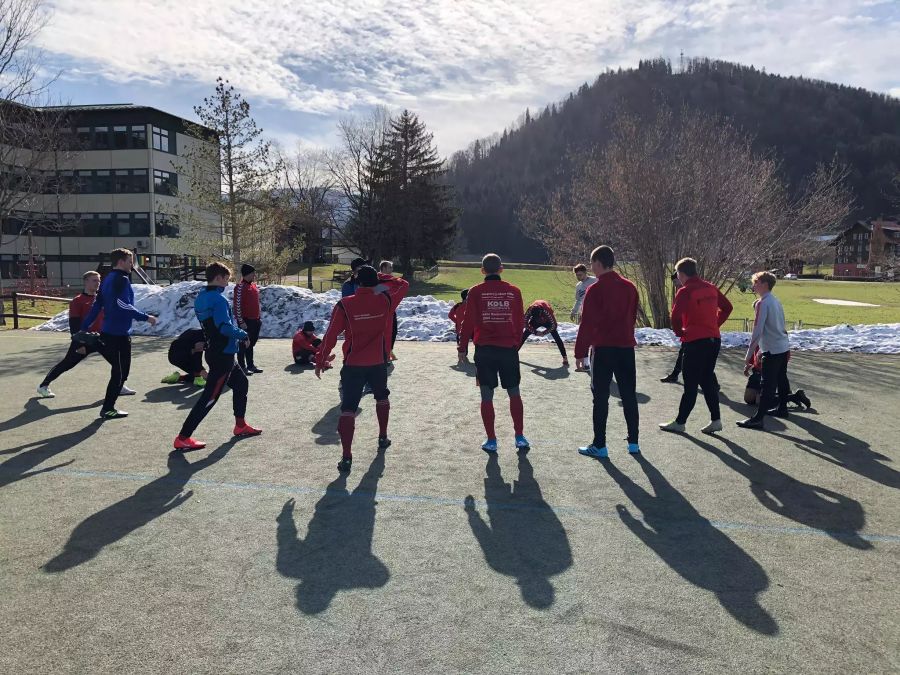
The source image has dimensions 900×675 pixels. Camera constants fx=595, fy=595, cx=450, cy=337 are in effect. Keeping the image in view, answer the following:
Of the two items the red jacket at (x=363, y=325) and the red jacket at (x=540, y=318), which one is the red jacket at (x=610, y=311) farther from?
the red jacket at (x=540, y=318)

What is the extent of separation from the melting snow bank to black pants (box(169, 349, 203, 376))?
276 inches

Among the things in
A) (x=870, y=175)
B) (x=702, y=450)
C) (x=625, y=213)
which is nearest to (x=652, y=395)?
(x=702, y=450)

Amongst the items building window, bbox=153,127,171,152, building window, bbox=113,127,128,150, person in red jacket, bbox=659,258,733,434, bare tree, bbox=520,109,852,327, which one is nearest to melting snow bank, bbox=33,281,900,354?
bare tree, bbox=520,109,852,327

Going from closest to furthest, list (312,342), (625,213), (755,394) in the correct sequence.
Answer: (755,394)
(312,342)
(625,213)

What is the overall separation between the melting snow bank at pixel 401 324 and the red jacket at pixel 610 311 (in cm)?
951

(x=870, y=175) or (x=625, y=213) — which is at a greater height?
(x=870, y=175)

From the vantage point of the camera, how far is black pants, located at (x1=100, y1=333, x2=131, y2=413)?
7906 millimetres

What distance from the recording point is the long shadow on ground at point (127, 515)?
4.17 m

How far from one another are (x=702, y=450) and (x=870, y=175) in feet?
592

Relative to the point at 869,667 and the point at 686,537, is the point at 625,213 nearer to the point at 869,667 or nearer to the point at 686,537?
the point at 686,537

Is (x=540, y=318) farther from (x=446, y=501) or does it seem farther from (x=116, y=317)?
(x=116, y=317)

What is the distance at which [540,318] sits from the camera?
12.1 metres

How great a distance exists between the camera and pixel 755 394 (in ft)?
29.1

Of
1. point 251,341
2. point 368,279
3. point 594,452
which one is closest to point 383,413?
point 368,279
